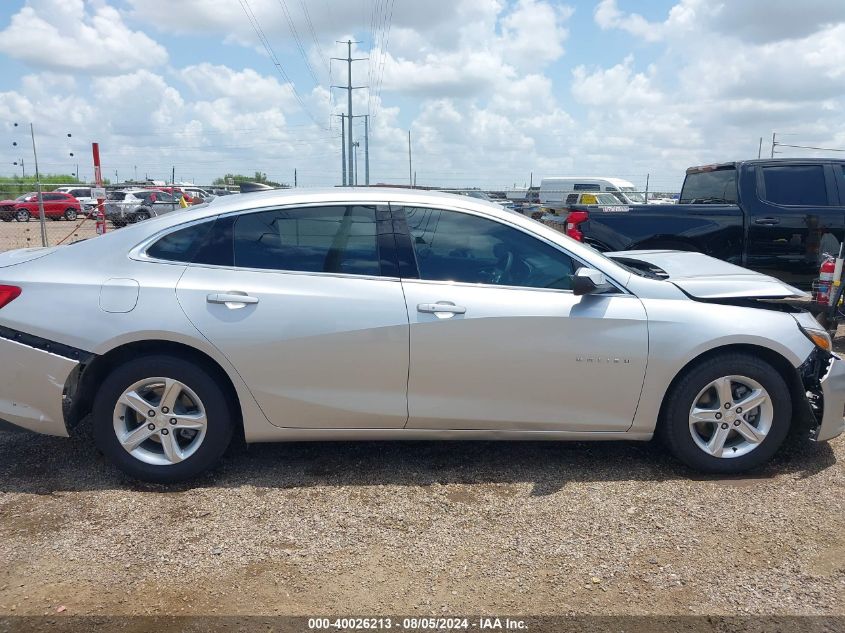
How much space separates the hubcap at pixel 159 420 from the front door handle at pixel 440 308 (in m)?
1.30

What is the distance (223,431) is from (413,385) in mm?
1058

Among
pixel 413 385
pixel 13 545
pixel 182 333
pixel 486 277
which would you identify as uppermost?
pixel 486 277

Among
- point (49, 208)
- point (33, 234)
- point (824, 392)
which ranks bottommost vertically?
point (33, 234)

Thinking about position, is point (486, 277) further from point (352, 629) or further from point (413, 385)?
point (352, 629)

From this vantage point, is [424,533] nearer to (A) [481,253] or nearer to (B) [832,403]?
(A) [481,253]

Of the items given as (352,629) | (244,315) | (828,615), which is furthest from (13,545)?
(828,615)

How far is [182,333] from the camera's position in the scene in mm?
3477

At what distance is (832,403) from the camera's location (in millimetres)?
3781

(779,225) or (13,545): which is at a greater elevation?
(779,225)

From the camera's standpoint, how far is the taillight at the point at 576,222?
7.43m

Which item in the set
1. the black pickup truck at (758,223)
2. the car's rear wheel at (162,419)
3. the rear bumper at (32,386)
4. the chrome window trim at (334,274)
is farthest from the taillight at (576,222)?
the rear bumper at (32,386)

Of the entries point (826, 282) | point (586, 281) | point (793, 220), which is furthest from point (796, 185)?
point (586, 281)

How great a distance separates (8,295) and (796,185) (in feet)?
25.2

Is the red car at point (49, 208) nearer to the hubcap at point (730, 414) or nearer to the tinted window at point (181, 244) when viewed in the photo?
the tinted window at point (181, 244)
